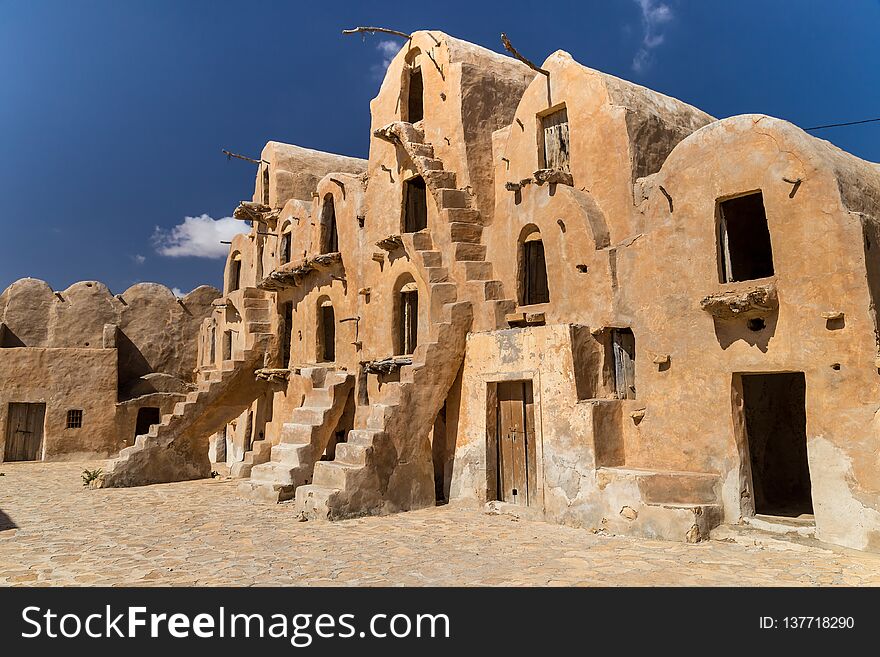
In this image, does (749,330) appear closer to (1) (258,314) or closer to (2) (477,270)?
(2) (477,270)

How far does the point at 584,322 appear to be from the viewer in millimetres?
12117

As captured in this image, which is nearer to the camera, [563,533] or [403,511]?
[563,533]

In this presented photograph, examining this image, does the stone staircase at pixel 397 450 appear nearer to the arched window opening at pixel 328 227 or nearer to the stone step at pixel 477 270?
the stone step at pixel 477 270

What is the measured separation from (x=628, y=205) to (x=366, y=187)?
8936 mm

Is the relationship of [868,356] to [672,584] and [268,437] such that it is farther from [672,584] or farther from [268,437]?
[268,437]

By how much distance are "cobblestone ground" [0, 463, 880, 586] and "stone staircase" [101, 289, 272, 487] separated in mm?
4573

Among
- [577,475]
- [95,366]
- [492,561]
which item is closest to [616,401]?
[577,475]

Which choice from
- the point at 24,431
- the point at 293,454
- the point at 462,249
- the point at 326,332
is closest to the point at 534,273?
the point at 462,249

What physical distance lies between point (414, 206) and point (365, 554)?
9925mm

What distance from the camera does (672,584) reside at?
7.15 m

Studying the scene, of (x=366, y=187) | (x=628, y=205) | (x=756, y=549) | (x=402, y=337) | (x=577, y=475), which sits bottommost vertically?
(x=756, y=549)

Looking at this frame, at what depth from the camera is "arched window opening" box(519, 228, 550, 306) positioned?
13812mm

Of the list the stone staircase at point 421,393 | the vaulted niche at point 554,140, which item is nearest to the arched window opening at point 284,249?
the stone staircase at point 421,393

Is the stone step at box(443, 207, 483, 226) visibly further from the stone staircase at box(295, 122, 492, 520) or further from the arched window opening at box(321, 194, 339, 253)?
the arched window opening at box(321, 194, 339, 253)
